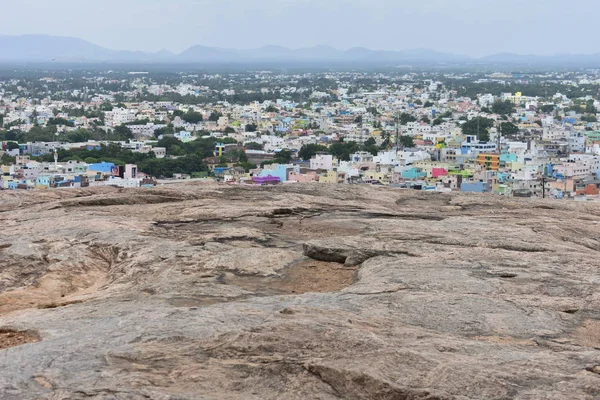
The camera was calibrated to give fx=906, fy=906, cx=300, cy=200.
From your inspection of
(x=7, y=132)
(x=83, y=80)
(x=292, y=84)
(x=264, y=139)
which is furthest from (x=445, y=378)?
(x=83, y=80)

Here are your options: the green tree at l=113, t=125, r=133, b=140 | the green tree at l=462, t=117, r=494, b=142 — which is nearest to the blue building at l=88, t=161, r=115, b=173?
the green tree at l=113, t=125, r=133, b=140

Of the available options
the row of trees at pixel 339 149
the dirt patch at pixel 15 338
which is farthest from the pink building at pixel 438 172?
the dirt patch at pixel 15 338

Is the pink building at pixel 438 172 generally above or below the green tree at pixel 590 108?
above

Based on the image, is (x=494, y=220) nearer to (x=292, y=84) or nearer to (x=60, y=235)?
(x=60, y=235)

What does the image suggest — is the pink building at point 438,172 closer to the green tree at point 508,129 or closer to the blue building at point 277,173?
the blue building at point 277,173

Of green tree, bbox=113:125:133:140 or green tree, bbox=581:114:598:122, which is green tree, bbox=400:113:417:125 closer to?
green tree, bbox=581:114:598:122

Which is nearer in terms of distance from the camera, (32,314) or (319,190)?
(32,314)

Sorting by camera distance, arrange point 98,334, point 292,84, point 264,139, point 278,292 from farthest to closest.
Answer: point 292,84
point 264,139
point 278,292
point 98,334
